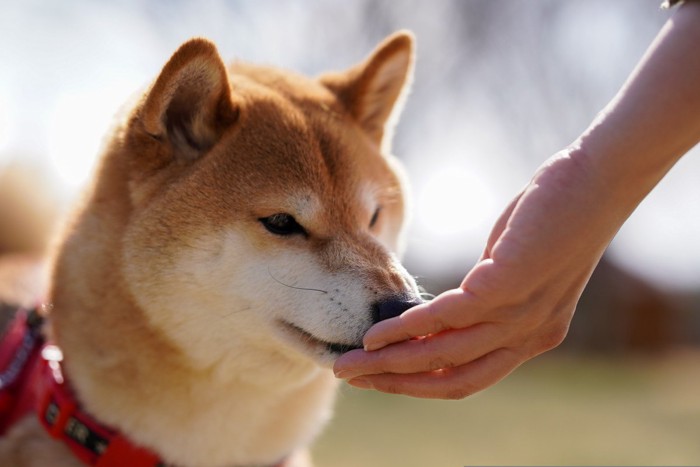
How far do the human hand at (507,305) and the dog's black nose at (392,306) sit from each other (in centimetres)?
12

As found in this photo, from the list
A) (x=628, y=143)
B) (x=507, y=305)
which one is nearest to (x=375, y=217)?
(x=507, y=305)

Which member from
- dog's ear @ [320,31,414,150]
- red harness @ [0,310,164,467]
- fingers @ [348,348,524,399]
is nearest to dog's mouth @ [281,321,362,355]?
fingers @ [348,348,524,399]

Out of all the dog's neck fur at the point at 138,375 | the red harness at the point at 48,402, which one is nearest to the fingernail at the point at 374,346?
the dog's neck fur at the point at 138,375

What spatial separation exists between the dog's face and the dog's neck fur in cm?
5

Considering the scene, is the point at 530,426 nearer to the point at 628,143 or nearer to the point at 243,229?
the point at 243,229

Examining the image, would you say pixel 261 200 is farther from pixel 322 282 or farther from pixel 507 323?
pixel 507 323

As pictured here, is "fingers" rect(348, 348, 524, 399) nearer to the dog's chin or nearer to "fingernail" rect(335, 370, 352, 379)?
"fingernail" rect(335, 370, 352, 379)

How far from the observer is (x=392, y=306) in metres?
1.61

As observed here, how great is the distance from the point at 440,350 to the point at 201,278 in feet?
2.31

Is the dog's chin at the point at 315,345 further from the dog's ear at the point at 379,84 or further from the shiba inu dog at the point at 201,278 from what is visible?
the dog's ear at the point at 379,84

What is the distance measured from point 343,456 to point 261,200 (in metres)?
2.81

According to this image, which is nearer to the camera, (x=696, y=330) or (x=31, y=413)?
(x=31, y=413)

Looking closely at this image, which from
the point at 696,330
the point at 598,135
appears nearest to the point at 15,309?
the point at 598,135

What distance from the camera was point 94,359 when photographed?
6.08 ft
